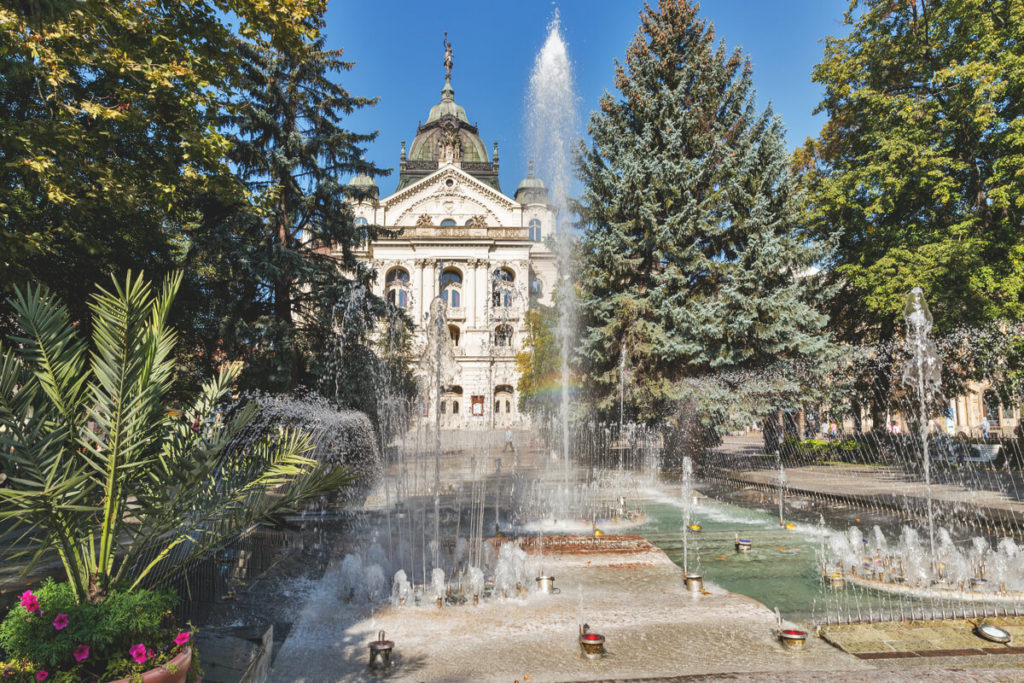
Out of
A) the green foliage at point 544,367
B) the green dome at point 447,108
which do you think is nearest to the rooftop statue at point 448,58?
the green dome at point 447,108

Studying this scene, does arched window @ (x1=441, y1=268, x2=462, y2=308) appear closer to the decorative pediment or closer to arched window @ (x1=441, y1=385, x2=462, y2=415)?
the decorative pediment

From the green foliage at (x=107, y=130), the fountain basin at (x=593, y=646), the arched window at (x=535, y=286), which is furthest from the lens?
the arched window at (x=535, y=286)

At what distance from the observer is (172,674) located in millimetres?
2797

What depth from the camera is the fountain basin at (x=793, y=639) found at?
4184 mm

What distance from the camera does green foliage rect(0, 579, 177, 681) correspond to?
264 cm

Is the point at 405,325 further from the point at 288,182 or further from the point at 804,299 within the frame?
the point at 804,299

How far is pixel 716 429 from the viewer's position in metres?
16.2

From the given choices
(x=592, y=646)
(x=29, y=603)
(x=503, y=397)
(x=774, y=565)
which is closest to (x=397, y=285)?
(x=503, y=397)

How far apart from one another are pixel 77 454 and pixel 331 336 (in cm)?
1227

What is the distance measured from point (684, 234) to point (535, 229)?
126 ft

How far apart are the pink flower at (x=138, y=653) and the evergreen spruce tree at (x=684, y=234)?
15.0 meters

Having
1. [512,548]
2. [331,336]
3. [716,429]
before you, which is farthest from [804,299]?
[512,548]

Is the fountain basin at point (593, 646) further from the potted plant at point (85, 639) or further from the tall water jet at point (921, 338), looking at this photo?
the tall water jet at point (921, 338)

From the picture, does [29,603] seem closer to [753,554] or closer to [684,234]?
[753,554]
